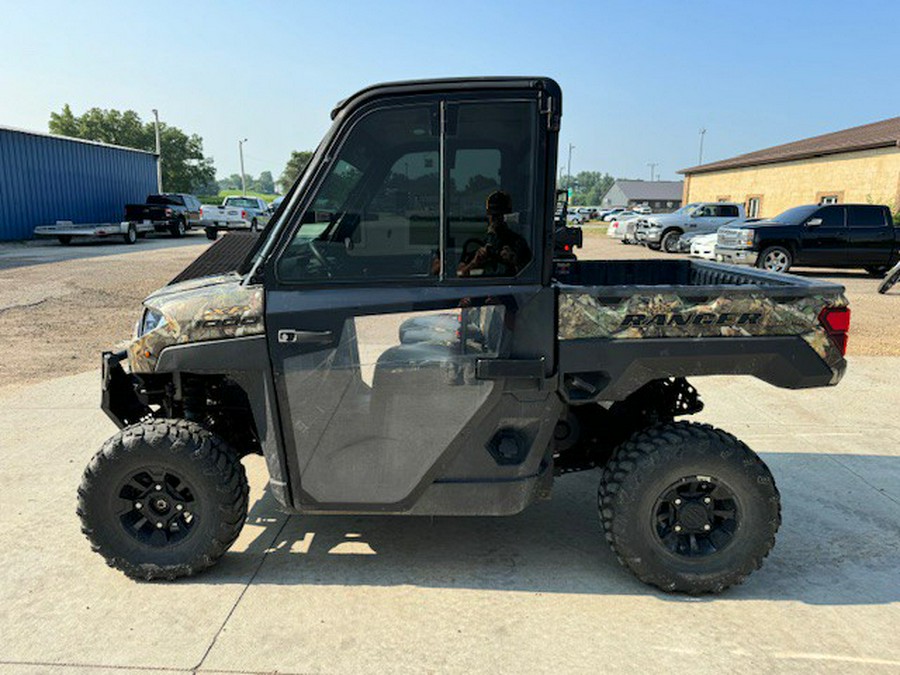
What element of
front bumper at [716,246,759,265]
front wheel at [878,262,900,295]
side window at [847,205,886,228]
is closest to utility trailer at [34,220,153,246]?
front bumper at [716,246,759,265]

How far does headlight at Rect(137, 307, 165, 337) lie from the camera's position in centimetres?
299

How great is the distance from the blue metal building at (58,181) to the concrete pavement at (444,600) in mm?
24167

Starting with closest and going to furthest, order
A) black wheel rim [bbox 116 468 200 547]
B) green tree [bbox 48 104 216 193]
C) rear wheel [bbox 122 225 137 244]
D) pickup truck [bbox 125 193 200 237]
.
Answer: black wheel rim [bbox 116 468 200 547] < rear wheel [bbox 122 225 137 244] < pickup truck [bbox 125 193 200 237] < green tree [bbox 48 104 216 193]

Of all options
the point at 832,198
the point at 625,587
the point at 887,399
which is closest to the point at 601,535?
the point at 625,587

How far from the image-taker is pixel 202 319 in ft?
9.45

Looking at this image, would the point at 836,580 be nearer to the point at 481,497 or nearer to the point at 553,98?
the point at 481,497

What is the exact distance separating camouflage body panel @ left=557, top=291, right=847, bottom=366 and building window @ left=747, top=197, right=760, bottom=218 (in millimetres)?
33656

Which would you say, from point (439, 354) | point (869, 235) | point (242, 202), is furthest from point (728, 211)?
point (439, 354)

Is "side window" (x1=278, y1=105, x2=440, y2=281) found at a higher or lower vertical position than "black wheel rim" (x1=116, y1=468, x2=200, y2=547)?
higher

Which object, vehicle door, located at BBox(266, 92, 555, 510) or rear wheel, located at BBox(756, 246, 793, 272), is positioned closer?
vehicle door, located at BBox(266, 92, 555, 510)

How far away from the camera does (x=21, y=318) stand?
32.8 ft

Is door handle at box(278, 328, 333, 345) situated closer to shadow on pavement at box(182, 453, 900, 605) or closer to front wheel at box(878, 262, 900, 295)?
shadow on pavement at box(182, 453, 900, 605)

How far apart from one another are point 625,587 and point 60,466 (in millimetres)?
3731

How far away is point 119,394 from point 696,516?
2924mm
